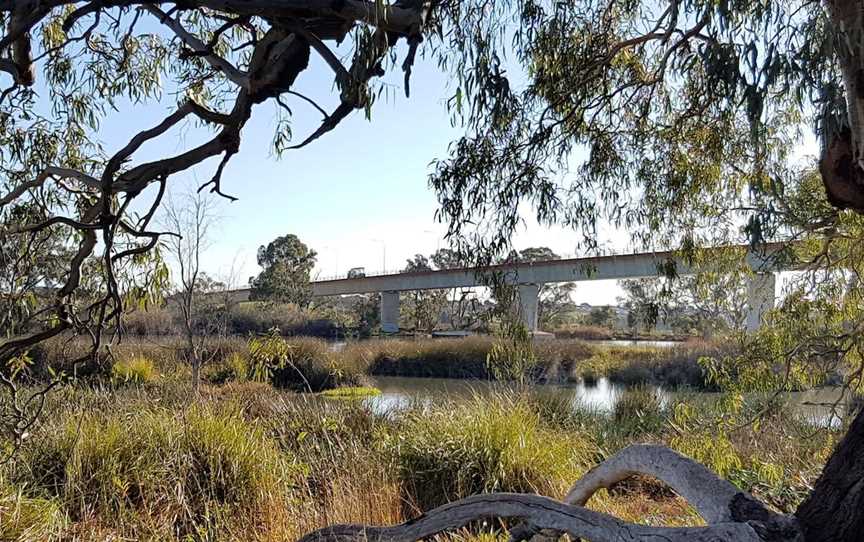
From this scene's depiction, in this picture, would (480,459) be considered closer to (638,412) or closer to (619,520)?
(619,520)

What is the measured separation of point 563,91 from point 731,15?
1243 millimetres

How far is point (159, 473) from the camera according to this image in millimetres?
5090

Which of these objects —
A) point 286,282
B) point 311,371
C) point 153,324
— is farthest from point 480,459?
point 286,282

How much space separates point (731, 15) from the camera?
10.5 ft

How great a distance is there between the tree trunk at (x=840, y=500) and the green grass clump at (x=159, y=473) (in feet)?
11.6

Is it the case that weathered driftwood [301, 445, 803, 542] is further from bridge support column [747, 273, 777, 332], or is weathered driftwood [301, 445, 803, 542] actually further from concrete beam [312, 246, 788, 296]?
bridge support column [747, 273, 777, 332]

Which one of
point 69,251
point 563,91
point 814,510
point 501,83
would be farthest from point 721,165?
point 69,251

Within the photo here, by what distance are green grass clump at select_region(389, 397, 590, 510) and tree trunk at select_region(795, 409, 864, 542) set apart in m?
3.09

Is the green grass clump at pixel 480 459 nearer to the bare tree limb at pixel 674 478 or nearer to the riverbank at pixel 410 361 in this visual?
the bare tree limb at pixel 674 478

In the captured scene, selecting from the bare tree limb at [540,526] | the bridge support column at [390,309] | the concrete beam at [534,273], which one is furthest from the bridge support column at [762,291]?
the bridge support column at [390,309]

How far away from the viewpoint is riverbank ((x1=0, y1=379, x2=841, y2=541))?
4.54 meters

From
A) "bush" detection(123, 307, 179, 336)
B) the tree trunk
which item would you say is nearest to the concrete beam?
the tree trunk

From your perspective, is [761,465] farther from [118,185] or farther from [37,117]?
[37,117]

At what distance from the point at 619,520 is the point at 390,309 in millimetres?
31301
